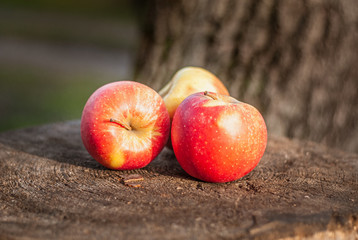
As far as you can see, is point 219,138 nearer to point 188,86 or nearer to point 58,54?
point 188,86

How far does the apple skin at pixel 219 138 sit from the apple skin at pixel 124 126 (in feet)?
0.46

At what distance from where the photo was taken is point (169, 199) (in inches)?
51.9

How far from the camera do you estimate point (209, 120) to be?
4.75 feet

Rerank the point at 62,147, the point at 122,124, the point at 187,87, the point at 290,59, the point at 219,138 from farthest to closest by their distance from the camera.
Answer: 1. the point at 290,59
2. the point at 62,147
3. the point at 187,87
4. the point at 122,124
5. the point at 219,138

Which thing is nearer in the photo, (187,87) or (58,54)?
(187,87)

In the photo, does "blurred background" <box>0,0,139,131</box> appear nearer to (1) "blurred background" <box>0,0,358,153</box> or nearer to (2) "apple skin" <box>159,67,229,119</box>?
(1) "blurred background" <box>0,0,358,153</box>

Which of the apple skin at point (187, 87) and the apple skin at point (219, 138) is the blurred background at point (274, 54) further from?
the apple skin at point (219, 138)

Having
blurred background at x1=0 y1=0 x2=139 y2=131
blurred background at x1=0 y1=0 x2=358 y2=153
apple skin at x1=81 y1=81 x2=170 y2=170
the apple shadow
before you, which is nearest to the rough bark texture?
blurred background at x1=0 y1=0 x2=358 y2=153

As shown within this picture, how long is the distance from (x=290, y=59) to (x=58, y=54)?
34.0 ft

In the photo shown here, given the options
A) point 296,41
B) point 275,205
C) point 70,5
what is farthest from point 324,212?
point 70,5

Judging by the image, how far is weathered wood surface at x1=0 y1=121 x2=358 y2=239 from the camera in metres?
1.09

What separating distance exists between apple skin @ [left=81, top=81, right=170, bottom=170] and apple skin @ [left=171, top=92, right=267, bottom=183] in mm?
141

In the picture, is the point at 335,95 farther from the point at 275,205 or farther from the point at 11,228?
→ the point at 11,228

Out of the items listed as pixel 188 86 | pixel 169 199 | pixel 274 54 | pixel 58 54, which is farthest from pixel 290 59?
pixel 58 54
